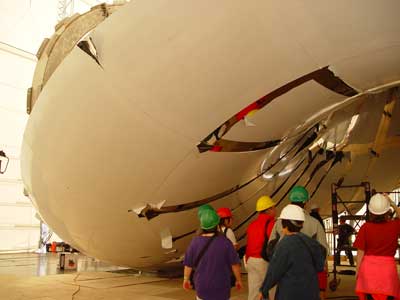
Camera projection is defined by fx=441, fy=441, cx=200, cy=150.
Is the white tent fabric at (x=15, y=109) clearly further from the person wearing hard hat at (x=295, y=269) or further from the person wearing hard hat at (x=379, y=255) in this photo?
the person wearing hard hat at (x=295, y=269)

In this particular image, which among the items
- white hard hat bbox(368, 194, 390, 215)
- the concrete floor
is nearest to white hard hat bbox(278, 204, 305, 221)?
white hard hat bbox(368, 194, 390, 215)

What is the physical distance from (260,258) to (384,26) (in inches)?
100

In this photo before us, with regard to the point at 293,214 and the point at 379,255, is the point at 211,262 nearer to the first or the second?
the point at 293,214

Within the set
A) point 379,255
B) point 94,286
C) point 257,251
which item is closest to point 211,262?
point 257,251

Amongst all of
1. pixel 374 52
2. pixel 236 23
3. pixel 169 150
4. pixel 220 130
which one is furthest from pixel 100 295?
pixel 374 52

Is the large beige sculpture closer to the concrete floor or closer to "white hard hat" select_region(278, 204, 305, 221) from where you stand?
the concrete floor

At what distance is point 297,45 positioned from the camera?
405cm

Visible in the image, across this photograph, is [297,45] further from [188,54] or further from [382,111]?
[382,111]

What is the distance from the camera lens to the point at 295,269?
308 centimetres

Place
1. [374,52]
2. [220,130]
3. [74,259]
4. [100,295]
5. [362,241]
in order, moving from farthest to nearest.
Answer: [74,259] < [100,295] < [220,130] < [374,52] < [362,241]

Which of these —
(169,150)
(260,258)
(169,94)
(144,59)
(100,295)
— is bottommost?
(100,295)

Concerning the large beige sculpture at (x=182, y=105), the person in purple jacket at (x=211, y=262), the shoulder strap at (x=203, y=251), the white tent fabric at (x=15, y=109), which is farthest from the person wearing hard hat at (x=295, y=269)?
the white tent fabric at (x=15, y=109)

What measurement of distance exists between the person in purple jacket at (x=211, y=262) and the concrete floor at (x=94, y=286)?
272cm

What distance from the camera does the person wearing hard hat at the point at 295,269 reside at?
307 cm
